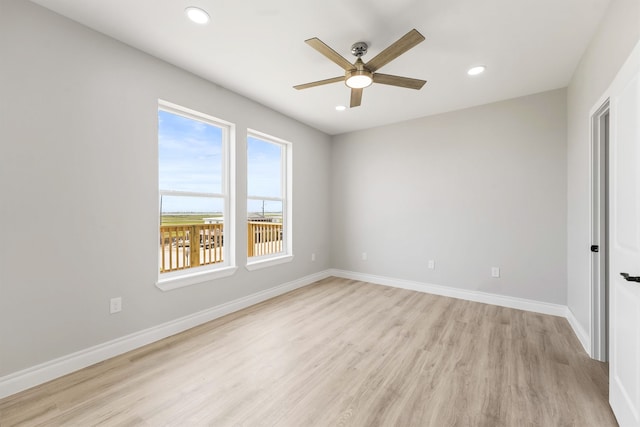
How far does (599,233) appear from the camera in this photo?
7.31ft

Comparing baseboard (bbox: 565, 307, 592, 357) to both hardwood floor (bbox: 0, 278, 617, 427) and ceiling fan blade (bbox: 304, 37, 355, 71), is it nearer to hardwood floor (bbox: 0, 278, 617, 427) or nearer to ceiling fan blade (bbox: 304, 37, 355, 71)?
hardwood floor (bbox: 0, 278, 617, 427)

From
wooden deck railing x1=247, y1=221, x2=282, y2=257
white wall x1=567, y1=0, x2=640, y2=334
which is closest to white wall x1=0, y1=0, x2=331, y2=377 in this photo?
wooden deck railing x1=247, y1=221, x2=282, y2=257

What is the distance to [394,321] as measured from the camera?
3.10 m

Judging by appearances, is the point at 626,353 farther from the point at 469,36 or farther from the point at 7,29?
the point at 7,29

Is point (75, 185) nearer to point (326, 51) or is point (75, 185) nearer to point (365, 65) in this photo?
point (326, 51)

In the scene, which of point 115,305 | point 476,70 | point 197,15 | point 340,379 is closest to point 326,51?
point 197,15

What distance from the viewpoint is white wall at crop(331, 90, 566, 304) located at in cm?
334

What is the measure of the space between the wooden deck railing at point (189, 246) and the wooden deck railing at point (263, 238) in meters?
0.58

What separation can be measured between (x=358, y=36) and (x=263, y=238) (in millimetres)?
2923

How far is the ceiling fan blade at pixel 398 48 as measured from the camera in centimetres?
182

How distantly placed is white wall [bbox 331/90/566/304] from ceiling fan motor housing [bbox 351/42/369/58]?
2202mm

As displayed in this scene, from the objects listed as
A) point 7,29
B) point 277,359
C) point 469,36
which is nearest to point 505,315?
point 277,359

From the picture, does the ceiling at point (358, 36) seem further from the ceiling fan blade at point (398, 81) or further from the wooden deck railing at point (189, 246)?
the wooden deck railing at point (189, 246)

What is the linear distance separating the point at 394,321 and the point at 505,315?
1412mm
